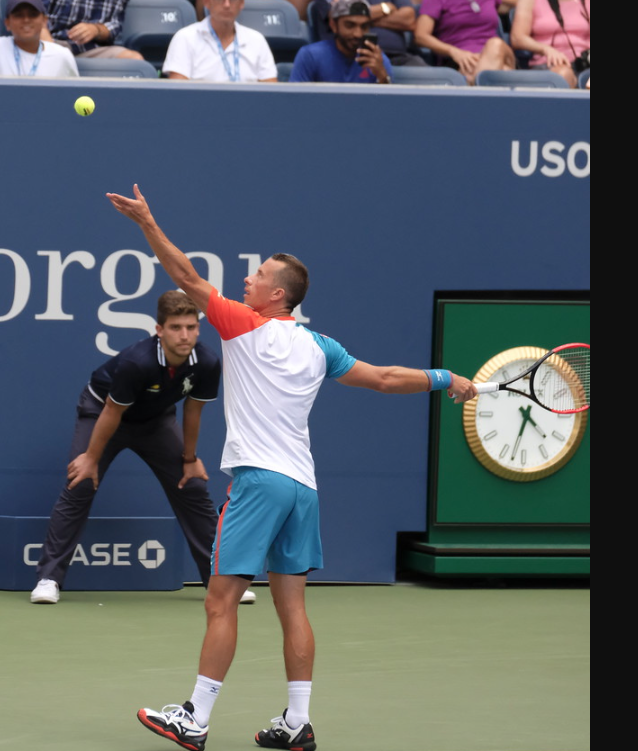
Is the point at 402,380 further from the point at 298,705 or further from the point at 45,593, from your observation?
the point at 45,593

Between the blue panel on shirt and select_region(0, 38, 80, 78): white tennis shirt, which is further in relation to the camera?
select_region(0, 38, 80, 78): white tennis shirt

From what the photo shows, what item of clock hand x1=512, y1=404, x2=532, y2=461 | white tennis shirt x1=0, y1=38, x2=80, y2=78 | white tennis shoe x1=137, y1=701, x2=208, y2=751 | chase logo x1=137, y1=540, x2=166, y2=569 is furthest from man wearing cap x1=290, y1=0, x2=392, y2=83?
white tennis shoe x1=137, y1=701, x2=208, y2=751

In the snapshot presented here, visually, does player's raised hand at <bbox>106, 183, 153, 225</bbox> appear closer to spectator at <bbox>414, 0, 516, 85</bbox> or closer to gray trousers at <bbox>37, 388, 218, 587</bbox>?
gray trousers at <bbox>37, 388, 218, 587</bbox>

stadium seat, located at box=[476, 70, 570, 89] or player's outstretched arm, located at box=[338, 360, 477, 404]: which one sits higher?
stadium seat, located at box=[476, 70, 570, 89]

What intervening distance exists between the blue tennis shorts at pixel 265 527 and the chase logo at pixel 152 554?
3098 millimetres

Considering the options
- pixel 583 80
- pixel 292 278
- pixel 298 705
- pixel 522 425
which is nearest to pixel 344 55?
pixel 583 80

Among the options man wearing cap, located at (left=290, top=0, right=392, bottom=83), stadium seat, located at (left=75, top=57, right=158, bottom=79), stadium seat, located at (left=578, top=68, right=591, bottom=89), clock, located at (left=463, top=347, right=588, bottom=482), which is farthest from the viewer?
stadium seat, located at (left=578, top=68, right=591, bottom=89)

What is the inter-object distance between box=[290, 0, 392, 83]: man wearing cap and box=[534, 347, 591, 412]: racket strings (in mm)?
2116

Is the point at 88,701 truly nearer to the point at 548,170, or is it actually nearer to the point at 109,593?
the point at 109,593

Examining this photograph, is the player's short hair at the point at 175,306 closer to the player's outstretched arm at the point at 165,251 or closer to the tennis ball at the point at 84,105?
the tennis ball at the point at 84,105

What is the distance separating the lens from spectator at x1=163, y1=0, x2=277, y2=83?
827cm

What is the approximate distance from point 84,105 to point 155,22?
7.00 feet

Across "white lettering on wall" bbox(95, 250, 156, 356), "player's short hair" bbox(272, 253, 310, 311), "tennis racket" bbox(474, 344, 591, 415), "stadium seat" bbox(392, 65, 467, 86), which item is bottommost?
"player's short hair" bbox(272, 253, 310, 311)

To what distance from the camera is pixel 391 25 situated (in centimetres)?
949
